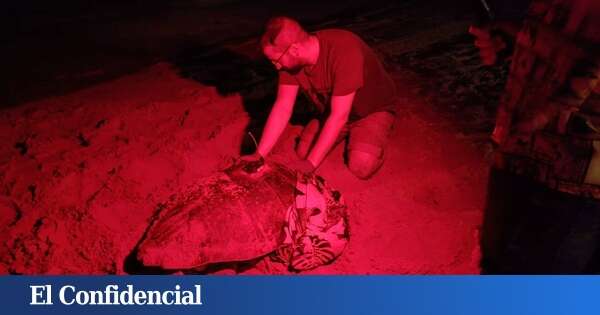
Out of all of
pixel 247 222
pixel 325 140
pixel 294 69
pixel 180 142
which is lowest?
pixel 247 222

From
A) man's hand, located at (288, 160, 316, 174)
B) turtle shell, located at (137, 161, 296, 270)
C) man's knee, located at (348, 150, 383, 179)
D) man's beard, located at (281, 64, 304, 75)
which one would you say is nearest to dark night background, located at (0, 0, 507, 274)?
man's knee, located at (348, 150, 383, 179)

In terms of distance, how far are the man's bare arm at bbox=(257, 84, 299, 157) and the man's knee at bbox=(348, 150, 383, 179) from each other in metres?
0.61

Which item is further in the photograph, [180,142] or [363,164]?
[180,142]

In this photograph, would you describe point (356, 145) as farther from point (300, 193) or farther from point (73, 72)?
point (73, 72)

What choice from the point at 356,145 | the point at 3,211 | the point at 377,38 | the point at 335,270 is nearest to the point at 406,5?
the point at 377,38

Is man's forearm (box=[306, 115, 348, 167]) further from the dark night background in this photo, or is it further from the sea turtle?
the dark night background

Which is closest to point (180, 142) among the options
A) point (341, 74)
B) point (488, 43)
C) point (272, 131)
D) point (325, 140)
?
point (272, 131)

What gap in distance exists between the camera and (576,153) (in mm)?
1483

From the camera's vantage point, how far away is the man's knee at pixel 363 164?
2947 millimetres

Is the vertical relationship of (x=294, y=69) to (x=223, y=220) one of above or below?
above

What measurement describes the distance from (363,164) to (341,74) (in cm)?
70

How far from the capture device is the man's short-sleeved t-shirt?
2584mm

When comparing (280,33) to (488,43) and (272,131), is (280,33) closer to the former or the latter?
(272,131)

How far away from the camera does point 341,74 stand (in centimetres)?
258
